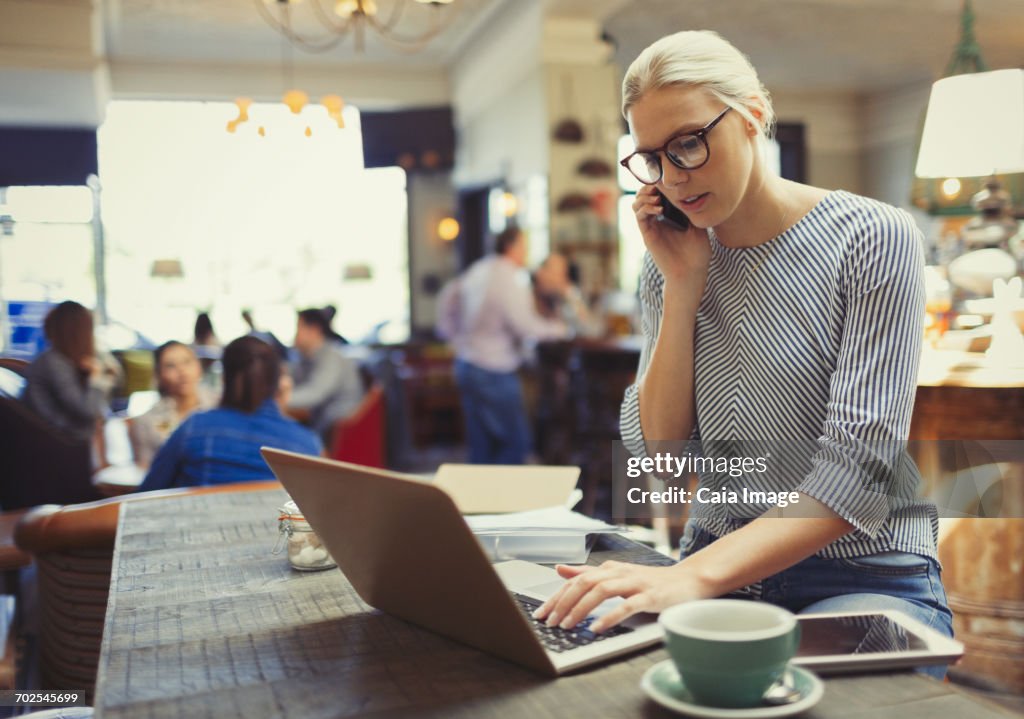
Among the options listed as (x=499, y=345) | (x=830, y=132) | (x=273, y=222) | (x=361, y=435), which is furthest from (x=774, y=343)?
(x=830, y=132)

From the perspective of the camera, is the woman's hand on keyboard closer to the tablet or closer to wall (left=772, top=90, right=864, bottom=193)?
the tablet

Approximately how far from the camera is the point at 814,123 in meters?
11.3

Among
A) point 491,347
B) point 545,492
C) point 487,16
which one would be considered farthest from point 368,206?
point 545,492

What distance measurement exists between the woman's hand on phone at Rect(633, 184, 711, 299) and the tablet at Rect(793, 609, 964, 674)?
0.59 m

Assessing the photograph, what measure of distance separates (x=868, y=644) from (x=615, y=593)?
237mm

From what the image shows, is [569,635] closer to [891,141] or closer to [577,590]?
[577,590]

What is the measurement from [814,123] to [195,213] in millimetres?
7560

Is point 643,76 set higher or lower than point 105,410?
higher

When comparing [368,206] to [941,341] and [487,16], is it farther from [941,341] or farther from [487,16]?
[941,341]

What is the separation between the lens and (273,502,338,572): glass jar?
1220 millimetres

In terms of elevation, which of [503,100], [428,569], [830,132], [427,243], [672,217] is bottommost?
[428,569]

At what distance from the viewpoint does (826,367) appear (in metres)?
1.27

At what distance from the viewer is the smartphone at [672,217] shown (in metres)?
1.41

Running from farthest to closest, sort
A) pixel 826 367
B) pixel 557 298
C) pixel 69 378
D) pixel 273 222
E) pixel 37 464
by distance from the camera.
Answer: pixel 273 222 → pixel 557 298 → pixel 37 464 → pixel 69 378 → pixel 826 367
